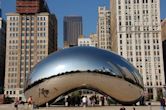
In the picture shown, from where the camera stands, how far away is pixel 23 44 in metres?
153

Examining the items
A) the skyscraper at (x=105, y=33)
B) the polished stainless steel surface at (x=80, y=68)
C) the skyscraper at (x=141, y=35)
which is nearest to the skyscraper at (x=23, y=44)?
the skyscraper at (x=141, y=35)

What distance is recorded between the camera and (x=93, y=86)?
31719 mm

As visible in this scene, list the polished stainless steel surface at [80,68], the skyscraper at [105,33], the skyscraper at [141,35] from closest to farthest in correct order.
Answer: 1. the polished stainless steel surface at [80,68]
2. the skyscraper at [141,35]
3. the skyscraper at [105,33]

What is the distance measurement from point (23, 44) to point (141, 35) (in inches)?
2184

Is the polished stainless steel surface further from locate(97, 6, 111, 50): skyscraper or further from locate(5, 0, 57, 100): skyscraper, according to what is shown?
locate(97, 6, 111, 50): skyscraper

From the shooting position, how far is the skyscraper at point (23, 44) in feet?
488

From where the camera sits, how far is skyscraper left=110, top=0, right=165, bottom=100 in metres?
127

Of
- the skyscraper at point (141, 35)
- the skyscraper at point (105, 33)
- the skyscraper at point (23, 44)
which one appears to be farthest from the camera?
the skyscraper at point (105, 33)

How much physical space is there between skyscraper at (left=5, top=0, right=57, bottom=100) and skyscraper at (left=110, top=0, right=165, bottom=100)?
129 feet

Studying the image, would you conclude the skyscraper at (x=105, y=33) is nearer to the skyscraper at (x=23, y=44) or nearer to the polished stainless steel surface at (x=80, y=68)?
the skyscraper at (x=23, y=44)

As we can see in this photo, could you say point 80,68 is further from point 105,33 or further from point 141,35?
point 105,33

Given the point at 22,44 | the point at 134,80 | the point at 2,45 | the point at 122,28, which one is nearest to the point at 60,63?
the point at 134,80

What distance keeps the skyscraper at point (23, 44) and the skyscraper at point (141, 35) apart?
1551 inches

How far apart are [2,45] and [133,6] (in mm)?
71515
